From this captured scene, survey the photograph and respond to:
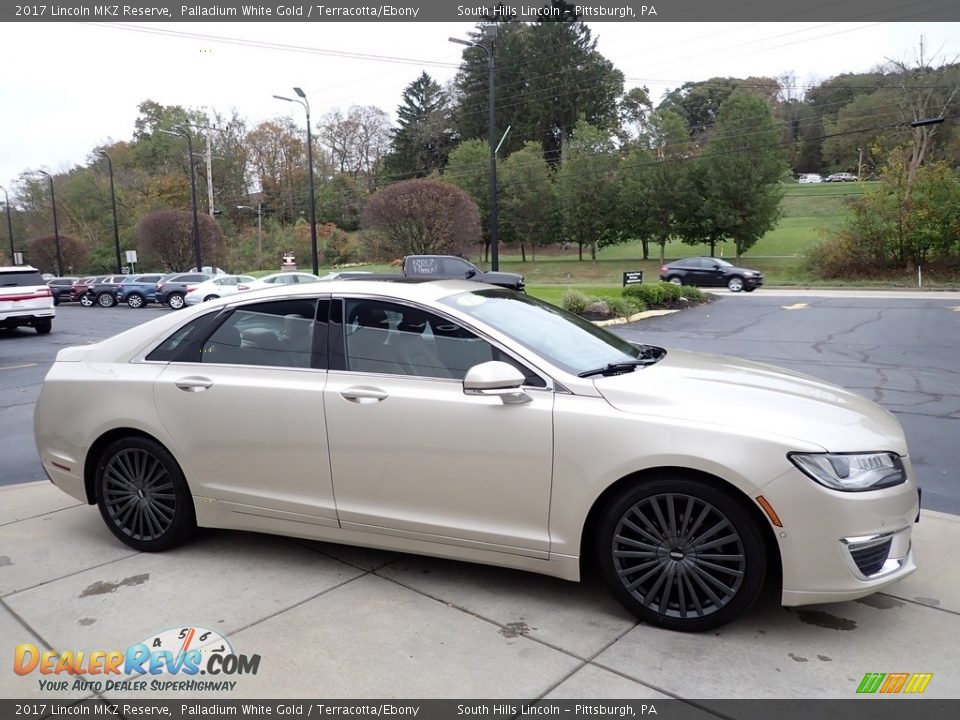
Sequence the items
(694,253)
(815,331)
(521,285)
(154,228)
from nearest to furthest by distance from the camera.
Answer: (815,331) → (521,285) → (154,228) → (694,253)

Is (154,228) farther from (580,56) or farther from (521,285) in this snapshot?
(580,56)

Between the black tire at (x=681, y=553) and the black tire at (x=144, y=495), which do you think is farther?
the black tire at (x=144, y=495)

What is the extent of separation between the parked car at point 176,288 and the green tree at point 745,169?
29.8m

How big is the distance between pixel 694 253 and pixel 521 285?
35364 millimetres

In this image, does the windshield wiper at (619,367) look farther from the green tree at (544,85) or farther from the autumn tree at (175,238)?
the green tree at (544,85)

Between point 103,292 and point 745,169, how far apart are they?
1413 inches

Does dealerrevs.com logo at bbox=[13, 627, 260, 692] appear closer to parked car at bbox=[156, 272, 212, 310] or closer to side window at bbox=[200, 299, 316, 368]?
side window at bbox=[200, 299, 316, 368]

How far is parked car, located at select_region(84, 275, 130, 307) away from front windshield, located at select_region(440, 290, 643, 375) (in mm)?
34769

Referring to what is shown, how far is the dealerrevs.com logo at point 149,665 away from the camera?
2889mm

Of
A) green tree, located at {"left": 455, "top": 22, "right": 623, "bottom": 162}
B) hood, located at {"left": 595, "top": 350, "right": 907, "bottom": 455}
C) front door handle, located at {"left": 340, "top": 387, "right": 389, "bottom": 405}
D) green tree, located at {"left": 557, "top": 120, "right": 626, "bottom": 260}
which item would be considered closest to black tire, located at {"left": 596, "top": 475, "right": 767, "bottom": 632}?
hood, located at {"left": 595, "top": 350, "right": 907, "bottom": 455}

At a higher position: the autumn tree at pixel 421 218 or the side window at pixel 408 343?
the autumn tree at pixel 421 218

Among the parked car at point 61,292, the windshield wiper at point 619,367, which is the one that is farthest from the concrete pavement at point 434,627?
the parked car at point 61,292

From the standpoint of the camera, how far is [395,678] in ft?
9.44

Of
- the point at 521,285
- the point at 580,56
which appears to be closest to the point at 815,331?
the point at 521,285
